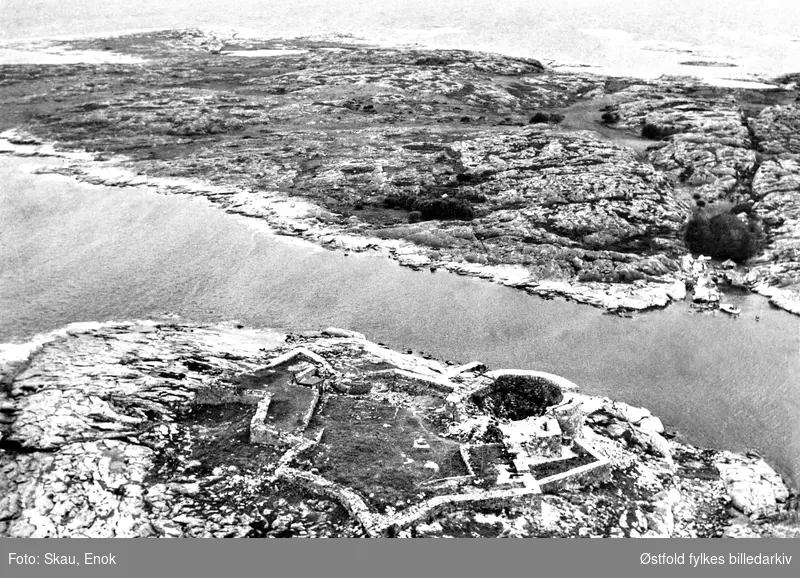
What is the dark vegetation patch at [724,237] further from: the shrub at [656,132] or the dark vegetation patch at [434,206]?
the shrub at [656,132]

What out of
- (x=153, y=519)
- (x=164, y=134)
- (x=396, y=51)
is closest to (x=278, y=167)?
(x=164, y=134)

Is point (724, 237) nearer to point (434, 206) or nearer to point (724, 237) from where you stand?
point (724, 237)

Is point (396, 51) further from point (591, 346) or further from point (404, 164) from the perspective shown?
point (591, 346)

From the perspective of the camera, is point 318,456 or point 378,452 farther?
point 378,452

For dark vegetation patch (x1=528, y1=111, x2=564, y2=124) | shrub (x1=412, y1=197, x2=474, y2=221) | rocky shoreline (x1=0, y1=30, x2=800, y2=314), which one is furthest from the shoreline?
dark vegetation patch (x1=528, y1=111, x2=564, y2=124)

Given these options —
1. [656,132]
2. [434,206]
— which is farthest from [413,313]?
[656,132]

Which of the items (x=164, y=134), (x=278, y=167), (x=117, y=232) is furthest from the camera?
(x=164, y=134)
